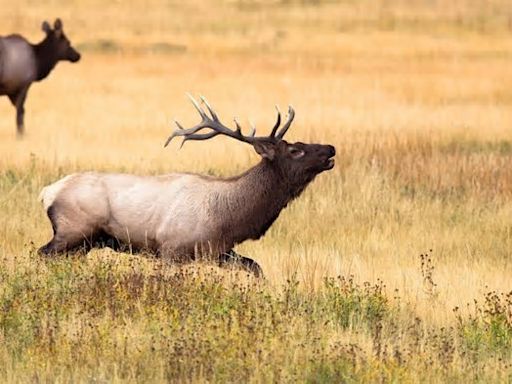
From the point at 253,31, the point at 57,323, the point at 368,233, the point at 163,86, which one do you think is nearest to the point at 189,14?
the point at 253,31

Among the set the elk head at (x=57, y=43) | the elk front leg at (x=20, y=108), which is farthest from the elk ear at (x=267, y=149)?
the elk head at (x=57, y=43)

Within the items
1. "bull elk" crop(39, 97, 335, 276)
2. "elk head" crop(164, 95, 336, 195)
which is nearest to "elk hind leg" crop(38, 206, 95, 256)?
"bull elk" crop(39, 97, 335, 276)

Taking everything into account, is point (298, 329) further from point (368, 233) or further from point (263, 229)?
point (368, 233)

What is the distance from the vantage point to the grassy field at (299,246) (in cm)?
758

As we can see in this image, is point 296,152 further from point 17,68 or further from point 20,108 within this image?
point 17,68

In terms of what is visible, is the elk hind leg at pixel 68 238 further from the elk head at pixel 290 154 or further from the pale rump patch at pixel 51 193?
the elk head at pixel 290 154

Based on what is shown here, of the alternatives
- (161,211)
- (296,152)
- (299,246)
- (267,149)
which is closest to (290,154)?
(296,152)

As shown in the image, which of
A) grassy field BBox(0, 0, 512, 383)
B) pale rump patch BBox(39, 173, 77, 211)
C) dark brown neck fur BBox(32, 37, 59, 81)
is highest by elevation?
dark brown neck fur BBox(32, 37, 59, 81)

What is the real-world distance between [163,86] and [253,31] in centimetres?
2073

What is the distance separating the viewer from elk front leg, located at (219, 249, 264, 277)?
9.82 metres

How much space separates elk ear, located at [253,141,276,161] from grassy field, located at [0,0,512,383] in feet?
2.66

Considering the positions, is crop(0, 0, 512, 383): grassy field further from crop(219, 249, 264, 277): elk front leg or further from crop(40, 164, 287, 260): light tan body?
crop(40, 164, 287, 260): light tan body

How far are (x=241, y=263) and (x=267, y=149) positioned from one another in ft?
3.00

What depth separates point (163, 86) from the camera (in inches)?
1122
